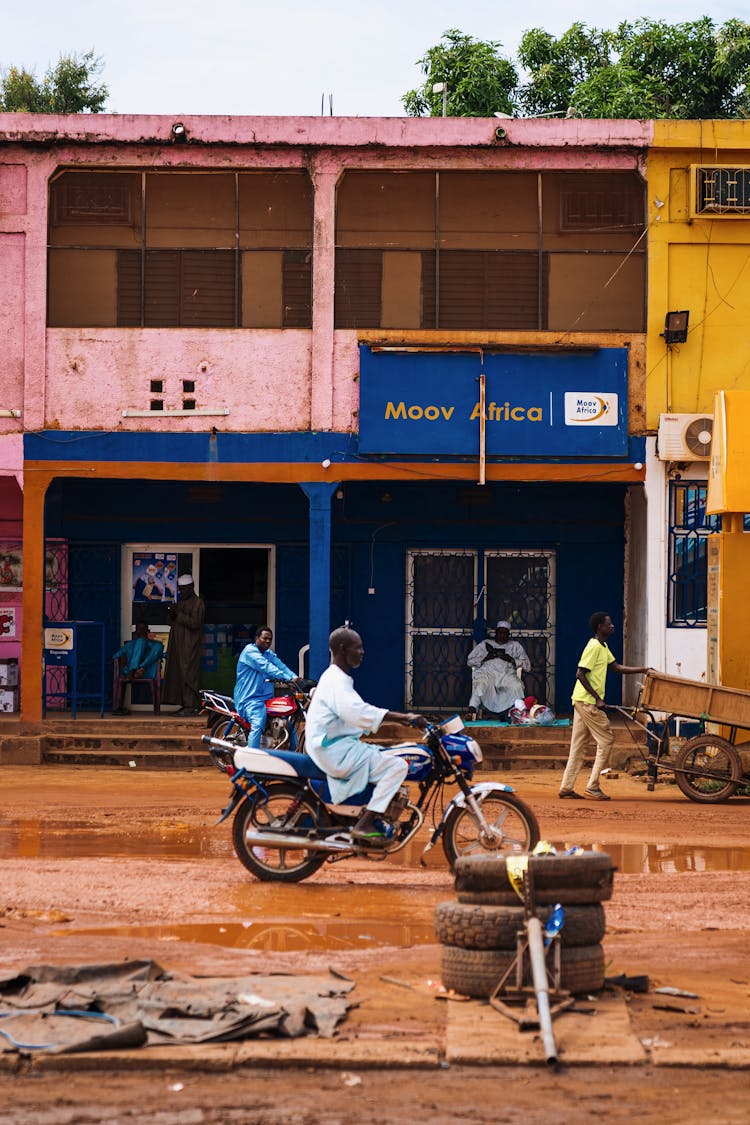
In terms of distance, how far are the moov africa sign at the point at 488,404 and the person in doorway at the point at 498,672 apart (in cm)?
262

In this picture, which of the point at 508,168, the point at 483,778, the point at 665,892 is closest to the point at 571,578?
the point at 483,778

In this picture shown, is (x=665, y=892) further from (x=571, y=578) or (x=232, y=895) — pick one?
(x=571, y=578)

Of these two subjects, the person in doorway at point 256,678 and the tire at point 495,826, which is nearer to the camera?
the tire at point 495,826

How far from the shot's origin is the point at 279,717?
49.8 ft

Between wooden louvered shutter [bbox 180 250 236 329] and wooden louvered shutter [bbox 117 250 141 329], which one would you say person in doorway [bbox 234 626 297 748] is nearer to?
wooden louvered shutter [bbox 180 250 236 329]

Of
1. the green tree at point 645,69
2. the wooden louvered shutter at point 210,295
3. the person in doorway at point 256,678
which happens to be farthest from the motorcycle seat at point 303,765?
the green tree at point 645,69

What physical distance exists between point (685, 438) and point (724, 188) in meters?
2.95

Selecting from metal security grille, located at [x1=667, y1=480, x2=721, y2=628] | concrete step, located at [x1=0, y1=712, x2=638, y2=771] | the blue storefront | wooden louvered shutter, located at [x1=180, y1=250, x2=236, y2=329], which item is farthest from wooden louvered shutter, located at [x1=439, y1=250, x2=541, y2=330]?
concrete step, located at [x1=0, y1=712, x2=638, y2=771]

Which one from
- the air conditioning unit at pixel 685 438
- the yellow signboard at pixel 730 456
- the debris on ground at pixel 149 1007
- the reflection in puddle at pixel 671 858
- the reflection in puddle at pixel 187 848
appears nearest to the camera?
the debris on ground at pixel 149 1007

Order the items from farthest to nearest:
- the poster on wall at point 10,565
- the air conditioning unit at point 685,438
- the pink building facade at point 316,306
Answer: the poster on wall at point 10,565
the pink building facade at point 316,306
the air conditioning unit at point 685,438

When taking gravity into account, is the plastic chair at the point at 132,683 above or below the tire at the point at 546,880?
below

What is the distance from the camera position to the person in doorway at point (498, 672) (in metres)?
18.5

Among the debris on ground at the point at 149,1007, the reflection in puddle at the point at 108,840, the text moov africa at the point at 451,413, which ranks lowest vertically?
the reflection in puddle at the point at 108,840

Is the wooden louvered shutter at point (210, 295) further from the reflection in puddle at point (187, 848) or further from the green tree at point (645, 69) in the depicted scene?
the green tree at point (645, 69)
